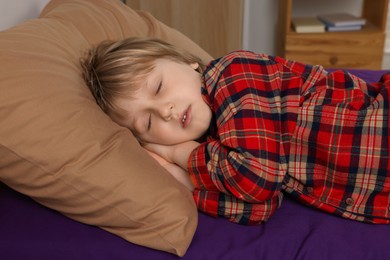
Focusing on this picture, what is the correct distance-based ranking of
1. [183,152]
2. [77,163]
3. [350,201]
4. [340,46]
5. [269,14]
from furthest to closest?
[269,14], [340,46], [183,152], [350,201], [77,163]

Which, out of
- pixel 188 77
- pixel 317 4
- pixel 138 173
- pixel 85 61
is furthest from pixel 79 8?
pixel 317 4

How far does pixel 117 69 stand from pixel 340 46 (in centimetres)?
171

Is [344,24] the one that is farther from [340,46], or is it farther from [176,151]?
[176,151]

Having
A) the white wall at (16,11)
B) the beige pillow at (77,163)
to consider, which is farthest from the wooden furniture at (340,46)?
the beige pillow at (77,163)

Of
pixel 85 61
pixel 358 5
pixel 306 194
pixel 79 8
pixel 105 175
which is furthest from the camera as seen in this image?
pixel 358 5

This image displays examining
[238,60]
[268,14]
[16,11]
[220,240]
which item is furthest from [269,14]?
[220,240]

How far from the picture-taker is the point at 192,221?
3.03 feet

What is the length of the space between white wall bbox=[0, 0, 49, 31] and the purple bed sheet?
2.09ft

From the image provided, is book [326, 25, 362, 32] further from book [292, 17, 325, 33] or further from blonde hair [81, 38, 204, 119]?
blonde hair [81, 38, 204, 119]

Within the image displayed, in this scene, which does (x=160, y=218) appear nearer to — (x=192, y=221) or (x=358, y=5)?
(x=192, y=221)

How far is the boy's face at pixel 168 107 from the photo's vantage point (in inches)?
42.4

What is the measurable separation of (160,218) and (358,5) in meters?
2.37

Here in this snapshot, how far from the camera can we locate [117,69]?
1107mm

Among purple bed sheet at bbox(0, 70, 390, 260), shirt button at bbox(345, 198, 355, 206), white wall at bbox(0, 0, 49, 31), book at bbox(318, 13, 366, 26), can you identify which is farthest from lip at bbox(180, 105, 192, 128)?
book at bbox(318, 13, 366, 26)
